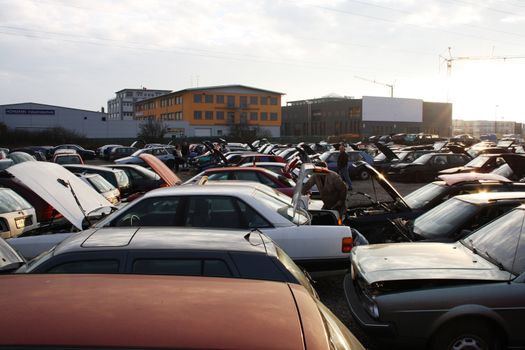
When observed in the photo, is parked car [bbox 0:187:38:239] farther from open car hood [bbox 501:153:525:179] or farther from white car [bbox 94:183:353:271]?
open car hood [bbox 501:153:525:179]

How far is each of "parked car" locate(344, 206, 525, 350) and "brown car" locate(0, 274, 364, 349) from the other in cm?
217

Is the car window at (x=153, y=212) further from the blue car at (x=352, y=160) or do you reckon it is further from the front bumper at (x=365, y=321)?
the blue car at (x=352, y=160)

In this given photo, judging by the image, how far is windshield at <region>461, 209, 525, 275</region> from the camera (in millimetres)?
4637

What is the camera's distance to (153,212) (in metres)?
5.98

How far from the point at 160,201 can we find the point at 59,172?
2.03 meters

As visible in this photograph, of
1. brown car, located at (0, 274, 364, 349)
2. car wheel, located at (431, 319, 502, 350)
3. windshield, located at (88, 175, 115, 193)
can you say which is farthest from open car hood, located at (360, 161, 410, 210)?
windshield, located at (88, 175, 115, 193)

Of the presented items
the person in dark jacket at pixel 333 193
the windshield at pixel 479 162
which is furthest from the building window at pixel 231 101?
the person in dark jacket at pixel 333 193

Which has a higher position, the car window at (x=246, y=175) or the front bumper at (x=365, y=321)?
the car window at (x=246, y=175)

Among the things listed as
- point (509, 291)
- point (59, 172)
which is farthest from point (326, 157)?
point (509, 291)

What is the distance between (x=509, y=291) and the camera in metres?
4.22

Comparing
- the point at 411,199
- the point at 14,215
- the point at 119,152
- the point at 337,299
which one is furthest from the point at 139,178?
the point at 119,152

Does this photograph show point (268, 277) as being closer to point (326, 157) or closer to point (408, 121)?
point (326, 157)

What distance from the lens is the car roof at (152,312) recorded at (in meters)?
1.57

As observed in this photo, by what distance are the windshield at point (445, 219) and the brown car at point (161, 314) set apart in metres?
4.59
